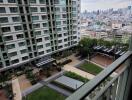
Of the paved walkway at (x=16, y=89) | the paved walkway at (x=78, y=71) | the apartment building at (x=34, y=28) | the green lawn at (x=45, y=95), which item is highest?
the apartment building at (x=34, y=28)

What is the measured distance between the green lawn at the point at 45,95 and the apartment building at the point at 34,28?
2.18 metres

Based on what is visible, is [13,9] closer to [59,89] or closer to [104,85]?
[59,89]

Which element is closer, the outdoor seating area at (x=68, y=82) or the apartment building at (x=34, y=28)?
the outdoor seating area at (x=68, y=82)

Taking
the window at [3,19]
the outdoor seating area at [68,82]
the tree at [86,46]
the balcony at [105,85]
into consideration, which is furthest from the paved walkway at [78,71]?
the balcony at [105,85]

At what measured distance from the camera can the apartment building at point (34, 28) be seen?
5102 millimetres

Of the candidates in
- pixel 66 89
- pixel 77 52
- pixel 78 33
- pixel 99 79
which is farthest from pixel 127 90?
pixel 78 33

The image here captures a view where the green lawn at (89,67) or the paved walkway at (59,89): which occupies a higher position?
the green lawn at (89,67)

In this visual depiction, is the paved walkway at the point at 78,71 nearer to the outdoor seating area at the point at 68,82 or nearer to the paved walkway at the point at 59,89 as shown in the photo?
the outdoor seating area at the point at 68,82

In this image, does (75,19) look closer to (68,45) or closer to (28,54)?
(68,45)

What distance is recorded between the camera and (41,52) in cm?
668

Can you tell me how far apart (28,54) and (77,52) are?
10.7ft

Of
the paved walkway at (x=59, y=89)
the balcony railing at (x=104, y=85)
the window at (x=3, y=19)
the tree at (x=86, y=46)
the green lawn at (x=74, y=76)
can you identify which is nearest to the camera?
the balcony railing at (x=104, y=85)

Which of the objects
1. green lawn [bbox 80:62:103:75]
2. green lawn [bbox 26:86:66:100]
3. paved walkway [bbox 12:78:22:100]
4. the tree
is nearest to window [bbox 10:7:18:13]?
paved walkway [bbox 12:78:22:100]

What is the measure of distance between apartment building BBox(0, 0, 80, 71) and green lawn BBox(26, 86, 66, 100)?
7.16 feet
